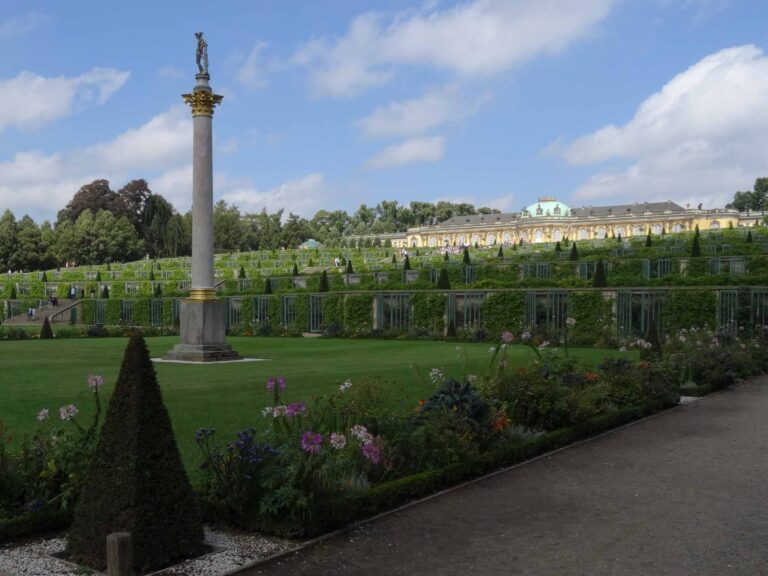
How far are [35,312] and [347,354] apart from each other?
30.9 meters

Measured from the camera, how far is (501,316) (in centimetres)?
2567

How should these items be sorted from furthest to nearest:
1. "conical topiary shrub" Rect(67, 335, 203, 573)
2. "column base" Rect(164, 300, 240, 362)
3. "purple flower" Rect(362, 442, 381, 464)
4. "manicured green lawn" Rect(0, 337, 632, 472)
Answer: "column base" Rect(164, 300, 240, 362)
"manicured green lawn" Rect(0, 337, 632, 472)
"purple flower" Rect(362, 442, 381, 464)
"conical topiary shrub" Rect(67, 335, 203, 573)

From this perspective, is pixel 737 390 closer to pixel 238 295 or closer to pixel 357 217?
pixel 238 295

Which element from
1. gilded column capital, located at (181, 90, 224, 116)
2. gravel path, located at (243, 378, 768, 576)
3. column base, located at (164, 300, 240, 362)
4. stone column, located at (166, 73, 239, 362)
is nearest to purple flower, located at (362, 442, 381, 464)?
gravel path, located at (243, 378, 768, 576)

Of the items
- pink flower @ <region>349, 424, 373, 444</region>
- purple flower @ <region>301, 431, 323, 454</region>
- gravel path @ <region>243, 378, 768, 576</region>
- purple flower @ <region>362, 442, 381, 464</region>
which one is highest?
purple flower @ <region>301, 431, 323, 454</region>

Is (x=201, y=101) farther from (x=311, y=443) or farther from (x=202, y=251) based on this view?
(x=311, y=443)

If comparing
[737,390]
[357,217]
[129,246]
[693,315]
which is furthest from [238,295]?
[357,217]

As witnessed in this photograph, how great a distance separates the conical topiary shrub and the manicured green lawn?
2.03m

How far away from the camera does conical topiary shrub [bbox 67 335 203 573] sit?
4.31 meters

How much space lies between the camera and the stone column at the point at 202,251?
701 inches

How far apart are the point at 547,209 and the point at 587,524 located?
128 meters

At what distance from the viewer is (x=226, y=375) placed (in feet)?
46.5

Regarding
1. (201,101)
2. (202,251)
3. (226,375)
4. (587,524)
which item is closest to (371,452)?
(587,524)

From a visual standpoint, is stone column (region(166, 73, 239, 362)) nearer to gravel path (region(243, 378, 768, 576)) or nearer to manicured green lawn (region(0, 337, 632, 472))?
manicured green lawn (region(0, 337, 632, 472))
